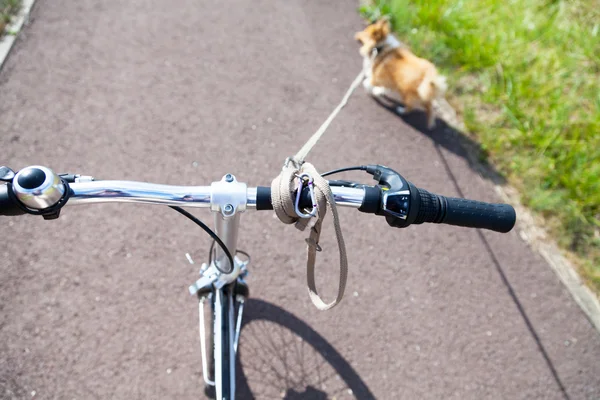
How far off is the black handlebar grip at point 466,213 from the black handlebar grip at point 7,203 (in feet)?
4.01

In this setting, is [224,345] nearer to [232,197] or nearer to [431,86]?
[232,197]

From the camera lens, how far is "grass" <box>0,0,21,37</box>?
4305mm

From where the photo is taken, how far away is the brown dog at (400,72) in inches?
166

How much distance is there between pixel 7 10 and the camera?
4.45m

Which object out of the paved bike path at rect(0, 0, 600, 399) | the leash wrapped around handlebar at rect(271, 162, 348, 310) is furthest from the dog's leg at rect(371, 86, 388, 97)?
the leash wrapped around handlebar at rect(271, 162, 348, 310)

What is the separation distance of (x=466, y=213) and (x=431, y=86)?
9.85 feet

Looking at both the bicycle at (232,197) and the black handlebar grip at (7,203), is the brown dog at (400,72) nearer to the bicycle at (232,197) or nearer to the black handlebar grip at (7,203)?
the bicycle at (232,197)

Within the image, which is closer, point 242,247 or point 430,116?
point 242,247

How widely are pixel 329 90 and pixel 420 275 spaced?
7.41 ft

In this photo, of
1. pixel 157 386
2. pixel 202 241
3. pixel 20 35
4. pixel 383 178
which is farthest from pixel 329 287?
pixel 20 35

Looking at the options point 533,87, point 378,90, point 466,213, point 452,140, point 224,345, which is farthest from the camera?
point 533,87

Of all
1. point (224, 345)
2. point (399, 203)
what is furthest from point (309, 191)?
point (224, 345)

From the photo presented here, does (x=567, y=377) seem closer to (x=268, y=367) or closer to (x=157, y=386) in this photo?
(x=268, y=367)

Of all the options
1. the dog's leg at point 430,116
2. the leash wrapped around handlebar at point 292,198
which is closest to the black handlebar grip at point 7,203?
the leash wrapped around handlebar at point 292,198
